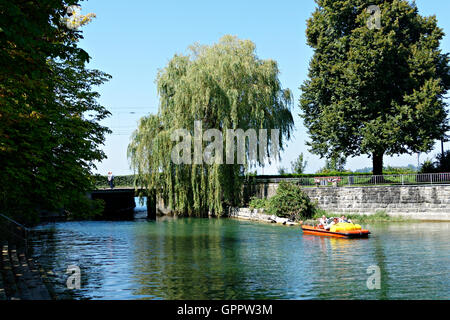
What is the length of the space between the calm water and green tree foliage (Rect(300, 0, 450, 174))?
1018 centimetres

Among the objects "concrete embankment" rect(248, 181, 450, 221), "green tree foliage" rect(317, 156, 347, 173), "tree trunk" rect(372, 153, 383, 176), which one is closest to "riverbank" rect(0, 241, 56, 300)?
"concrete embankment" rect(248, 181, 450, 221)

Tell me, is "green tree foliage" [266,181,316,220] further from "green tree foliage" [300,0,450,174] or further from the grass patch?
"green tree foliage" [300,0,450,174]

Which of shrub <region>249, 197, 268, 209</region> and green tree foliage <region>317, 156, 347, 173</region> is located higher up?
green tree foliage <region>317, 156, 347, 173</region>

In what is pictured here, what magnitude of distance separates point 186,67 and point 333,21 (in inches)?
495

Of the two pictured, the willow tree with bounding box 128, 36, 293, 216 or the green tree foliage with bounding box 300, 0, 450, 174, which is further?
Answer: the green tree foliage with bounding box 300, 0, 450, 174

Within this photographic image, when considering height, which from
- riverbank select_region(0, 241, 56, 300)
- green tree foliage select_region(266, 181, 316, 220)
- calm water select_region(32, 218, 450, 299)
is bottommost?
calm water select_region(32, 218, 450, 299)

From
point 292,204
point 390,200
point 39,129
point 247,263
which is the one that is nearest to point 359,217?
point 390,200

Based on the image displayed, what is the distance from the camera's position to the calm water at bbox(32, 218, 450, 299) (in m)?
13.2

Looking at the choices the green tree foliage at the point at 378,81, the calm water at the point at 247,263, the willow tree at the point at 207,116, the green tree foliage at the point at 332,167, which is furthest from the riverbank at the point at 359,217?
the green tree foliage at the point at 332,167

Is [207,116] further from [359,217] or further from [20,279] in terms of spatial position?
[20,279]

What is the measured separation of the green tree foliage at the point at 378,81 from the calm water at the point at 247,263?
10181mm
